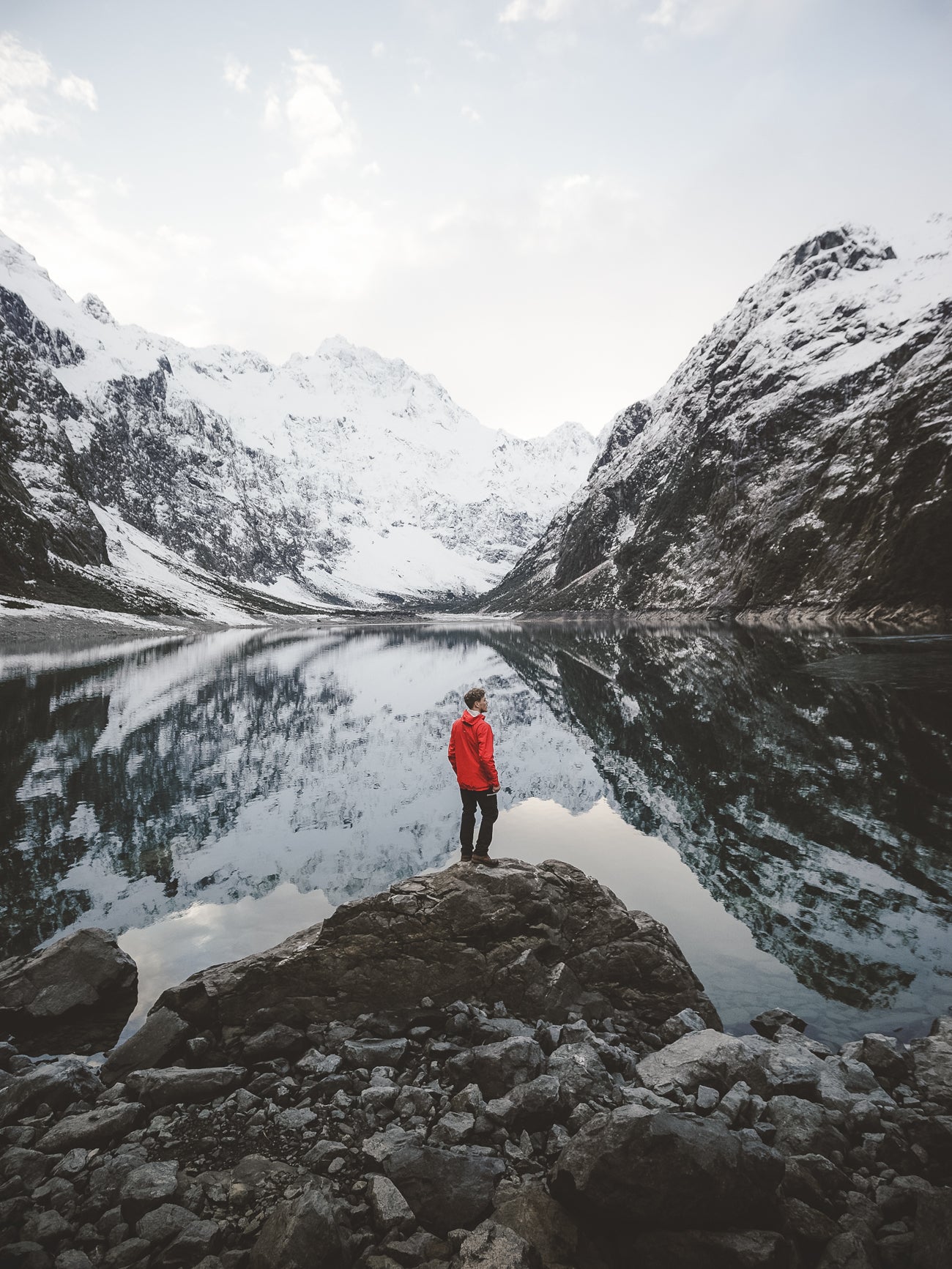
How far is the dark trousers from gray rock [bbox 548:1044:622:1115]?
4244 mm

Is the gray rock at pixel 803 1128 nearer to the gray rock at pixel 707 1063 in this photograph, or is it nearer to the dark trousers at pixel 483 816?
the gray rock at pixel 707 1063

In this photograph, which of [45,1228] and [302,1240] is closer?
[302,1240]

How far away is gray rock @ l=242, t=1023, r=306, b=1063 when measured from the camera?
9.27 m

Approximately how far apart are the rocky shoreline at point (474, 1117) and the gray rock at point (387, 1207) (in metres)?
0.02

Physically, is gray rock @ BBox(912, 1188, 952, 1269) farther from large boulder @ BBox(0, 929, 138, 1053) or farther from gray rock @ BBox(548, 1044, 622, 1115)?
large boulder @ BBox(0, 929, 138, 1053)

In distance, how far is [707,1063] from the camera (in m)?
8.47

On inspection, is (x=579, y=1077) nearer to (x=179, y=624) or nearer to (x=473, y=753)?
(x=473, y=753)

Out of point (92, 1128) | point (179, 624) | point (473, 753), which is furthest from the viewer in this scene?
point (179, 624)

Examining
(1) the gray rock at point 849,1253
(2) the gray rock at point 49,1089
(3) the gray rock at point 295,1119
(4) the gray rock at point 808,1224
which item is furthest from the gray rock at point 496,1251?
(2) the gray rock at point 49,1089

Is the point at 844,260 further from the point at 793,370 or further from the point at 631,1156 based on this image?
the point at 631,1156

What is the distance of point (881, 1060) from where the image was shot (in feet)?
28.3

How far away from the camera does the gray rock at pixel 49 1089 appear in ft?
26.1

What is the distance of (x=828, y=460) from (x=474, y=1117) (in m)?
152

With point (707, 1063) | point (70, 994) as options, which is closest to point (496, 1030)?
point (707, 1063)
